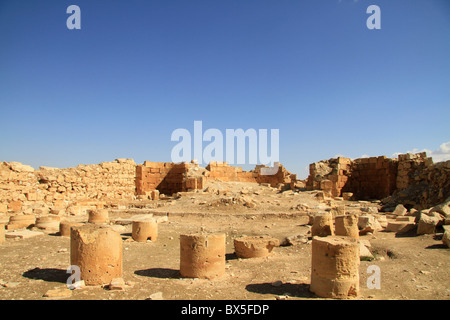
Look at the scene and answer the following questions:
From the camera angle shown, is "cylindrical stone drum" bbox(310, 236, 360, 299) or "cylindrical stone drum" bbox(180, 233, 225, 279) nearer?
Result: "cylindrical stone drum" bbox(310, 236, 360, 299)

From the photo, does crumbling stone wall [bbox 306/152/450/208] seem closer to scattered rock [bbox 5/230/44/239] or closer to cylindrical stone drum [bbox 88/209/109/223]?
cylindrical stone drum [bbox 88/209/109/223]

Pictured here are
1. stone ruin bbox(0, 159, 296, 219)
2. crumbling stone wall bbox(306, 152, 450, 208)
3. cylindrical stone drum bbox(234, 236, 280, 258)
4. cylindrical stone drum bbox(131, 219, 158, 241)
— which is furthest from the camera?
crumbling stone wall bbox(306, 152, 450, 208)

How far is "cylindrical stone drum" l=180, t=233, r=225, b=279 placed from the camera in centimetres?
614

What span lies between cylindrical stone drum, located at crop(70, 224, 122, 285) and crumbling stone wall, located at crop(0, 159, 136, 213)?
10089 mm

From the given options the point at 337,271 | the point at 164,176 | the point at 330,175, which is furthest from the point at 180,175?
the point at 337,271

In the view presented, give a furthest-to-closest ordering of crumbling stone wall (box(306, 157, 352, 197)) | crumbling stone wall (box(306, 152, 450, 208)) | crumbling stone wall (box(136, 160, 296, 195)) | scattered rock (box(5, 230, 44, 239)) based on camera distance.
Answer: crumbling stone wall (box(136, 160, 296, 195)) → crumbling stone wall (box(306, 157, 352, 197)) → crumbling stone wall (box(306, 152, 450, 208)) → scattered rock (box(5, 230, 44, 239))

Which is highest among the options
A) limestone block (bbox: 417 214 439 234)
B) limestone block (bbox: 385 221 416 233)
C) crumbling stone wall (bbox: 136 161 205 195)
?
crumbling stone wall (bbox: 136 161 205 195)

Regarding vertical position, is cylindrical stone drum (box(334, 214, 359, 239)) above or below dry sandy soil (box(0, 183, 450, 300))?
above

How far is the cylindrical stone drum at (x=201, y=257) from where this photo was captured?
614 cm

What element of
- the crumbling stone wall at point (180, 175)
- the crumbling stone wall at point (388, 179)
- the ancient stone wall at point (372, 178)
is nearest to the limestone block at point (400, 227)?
the crumbling stone wall at point (388, 179)

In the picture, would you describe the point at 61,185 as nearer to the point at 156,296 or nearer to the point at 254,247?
the point at 254,247

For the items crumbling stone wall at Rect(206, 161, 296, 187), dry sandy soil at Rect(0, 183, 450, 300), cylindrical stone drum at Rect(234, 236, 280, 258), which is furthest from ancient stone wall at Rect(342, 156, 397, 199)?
cylindrical stone drum at Rect(234, 236, 280, 258)
